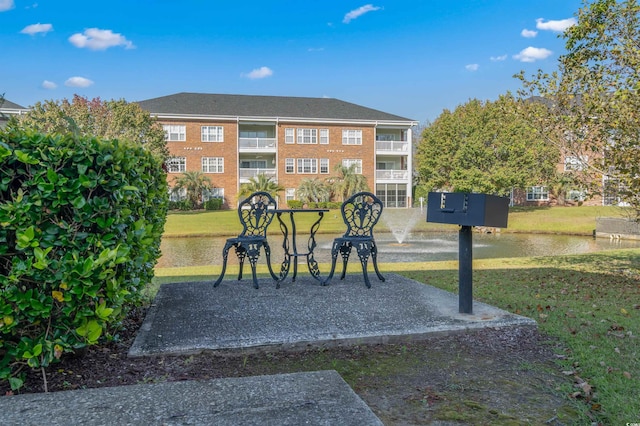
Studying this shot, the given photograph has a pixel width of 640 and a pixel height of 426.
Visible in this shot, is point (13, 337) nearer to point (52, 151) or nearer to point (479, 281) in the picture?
point (52, 151)

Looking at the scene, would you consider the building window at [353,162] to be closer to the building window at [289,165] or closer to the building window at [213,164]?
the building window at [289,165]

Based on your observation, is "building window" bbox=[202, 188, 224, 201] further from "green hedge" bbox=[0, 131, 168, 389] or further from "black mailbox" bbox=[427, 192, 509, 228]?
"green hedge" bbox=[0, 131, 168, 389]

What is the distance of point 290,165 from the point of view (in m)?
36.6

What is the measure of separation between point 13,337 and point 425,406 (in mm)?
2445

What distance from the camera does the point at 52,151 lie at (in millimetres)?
2693

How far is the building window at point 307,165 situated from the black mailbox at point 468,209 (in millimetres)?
32569

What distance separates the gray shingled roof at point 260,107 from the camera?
3512 centimetres

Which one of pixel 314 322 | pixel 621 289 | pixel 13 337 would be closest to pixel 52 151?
pixel 13 337

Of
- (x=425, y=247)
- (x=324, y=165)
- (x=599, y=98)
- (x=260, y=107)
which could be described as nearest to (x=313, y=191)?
(x=324, y=165)

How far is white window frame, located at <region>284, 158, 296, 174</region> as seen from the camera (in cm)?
3644

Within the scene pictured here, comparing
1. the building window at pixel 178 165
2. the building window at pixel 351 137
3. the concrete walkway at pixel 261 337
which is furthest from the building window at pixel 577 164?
the building window at pixel 178 165

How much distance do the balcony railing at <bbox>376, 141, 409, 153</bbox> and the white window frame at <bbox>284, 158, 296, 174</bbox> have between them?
7.28m

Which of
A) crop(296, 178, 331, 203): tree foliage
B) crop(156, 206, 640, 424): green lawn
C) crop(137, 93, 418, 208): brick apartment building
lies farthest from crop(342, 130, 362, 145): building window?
crop(156, 206, 640, 424): green lawn

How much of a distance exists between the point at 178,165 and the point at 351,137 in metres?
13.8
